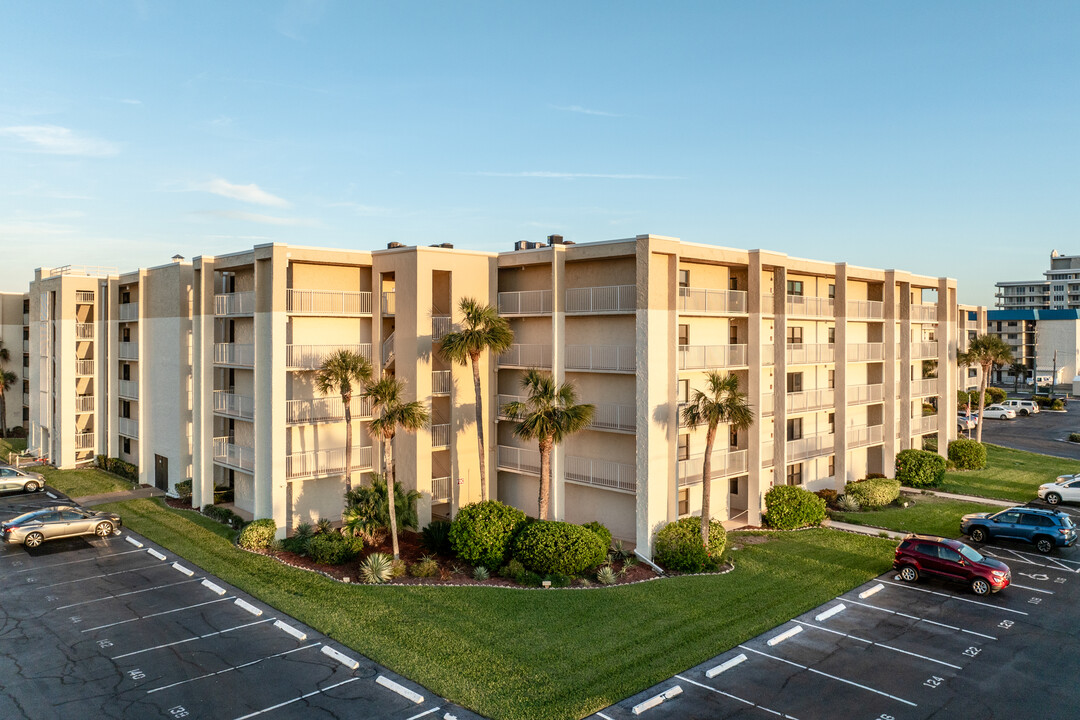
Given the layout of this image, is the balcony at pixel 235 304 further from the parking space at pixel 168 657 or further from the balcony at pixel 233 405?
the parking space at pixel 168 657

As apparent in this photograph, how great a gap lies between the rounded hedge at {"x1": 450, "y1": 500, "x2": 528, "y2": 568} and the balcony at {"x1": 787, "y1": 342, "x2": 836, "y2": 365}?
15.9 metres

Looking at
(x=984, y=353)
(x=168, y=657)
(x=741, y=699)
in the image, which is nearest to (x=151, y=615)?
(x=168, y=657)

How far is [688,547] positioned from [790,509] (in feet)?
25.8

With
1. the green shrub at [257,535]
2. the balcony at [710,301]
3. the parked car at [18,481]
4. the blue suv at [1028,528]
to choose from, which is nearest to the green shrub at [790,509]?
the blue suv at [1028,528]

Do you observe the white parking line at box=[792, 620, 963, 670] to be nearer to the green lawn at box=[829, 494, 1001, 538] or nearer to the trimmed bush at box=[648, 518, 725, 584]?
the trimmed bush at box=[648, 518, 725, 584]

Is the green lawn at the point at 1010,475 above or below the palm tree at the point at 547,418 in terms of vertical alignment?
below

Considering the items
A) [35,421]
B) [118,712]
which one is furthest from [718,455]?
[35,421]

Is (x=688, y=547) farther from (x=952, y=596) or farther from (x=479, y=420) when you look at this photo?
(x=479, y=420)

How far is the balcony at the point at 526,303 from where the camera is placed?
96.7ft

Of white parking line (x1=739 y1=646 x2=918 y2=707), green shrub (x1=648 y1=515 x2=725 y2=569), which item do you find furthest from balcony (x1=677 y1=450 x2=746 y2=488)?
white parking line (x1=739 y1=646 x2=918 y2=707)

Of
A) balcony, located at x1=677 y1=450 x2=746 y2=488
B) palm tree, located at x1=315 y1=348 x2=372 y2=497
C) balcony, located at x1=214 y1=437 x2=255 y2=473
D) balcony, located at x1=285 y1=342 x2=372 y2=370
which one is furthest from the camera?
balcony, located at x1=214 y1=437 x2=255 y2=473

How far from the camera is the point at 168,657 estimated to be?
18.1 m

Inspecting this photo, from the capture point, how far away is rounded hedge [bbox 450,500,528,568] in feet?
81.3

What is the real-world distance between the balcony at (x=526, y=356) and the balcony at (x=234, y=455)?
11.7m
